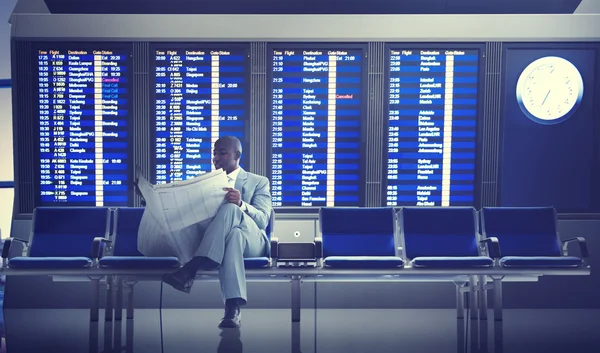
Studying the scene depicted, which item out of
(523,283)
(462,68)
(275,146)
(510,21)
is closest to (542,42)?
(510,21)

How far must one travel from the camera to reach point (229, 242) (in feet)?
16.0

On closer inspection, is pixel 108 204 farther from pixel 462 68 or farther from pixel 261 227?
pixel 462 68

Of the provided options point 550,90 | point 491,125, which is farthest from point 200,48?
point 550,90

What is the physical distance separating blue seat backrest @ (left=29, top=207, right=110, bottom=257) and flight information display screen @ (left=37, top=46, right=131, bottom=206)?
1.69 ft

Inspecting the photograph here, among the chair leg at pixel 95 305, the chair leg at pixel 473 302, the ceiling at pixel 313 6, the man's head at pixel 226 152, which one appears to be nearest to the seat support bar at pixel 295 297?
the man's head at pixel 226 152

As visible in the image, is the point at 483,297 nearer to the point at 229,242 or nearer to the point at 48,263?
the point at 229,242

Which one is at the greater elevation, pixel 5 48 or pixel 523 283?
pixel 5 48

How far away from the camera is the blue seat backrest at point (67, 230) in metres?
5.55

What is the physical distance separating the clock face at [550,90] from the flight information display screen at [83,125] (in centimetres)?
366

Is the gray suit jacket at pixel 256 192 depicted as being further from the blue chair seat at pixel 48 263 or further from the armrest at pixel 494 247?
the armrest at pixel 494 247

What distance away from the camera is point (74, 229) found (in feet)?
18.5

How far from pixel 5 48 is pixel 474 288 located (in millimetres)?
5357

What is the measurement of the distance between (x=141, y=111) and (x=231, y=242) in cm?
193

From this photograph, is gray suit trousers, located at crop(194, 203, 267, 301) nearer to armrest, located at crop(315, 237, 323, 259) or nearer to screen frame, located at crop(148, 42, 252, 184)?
armrest, located at crop(315, 237, 323, 259)
